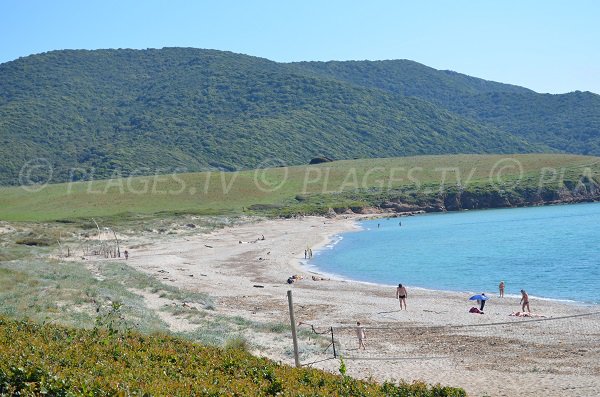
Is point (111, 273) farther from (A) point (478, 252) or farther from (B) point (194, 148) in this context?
(B) point (194, 148)

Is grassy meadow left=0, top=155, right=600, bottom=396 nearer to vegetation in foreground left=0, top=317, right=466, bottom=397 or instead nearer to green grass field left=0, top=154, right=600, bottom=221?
vegetation in foreground left=0, top=317, right=466, bottom=397

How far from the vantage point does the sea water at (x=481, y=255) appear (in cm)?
3619

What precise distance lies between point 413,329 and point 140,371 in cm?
1558

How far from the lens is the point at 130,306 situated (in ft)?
79.3

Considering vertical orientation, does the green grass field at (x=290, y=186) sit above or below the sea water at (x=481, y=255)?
above

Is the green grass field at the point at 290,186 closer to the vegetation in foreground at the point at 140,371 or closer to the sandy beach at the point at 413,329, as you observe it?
the sandy beach at the point at 413,329

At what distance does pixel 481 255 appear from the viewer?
50.8 metres

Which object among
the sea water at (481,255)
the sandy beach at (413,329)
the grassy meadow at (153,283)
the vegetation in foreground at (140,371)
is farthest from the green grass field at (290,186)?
the vegetation in foreground at (140,371)

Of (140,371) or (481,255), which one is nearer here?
(140,371)

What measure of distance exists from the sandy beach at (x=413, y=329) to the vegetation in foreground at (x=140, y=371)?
21.0 feet

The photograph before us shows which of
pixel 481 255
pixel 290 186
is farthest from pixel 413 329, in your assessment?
pixel 290 186

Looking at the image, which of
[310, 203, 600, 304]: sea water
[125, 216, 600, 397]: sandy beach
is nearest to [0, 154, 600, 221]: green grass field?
[310, 203, 600, 304]: sea water

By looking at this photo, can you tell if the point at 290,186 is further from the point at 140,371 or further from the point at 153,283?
the point at 140,371

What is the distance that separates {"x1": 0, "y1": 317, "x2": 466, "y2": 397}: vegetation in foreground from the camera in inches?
302
